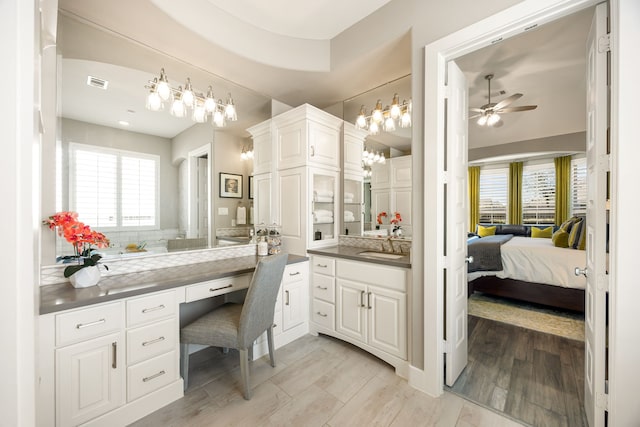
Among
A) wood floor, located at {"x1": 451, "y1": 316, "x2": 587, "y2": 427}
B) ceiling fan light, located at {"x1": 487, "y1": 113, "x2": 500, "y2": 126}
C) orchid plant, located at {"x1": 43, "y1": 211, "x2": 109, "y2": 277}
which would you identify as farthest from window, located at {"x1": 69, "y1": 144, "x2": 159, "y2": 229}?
ceiling fan light, located at {"x1": 487, "y1": 113, "x2": 500, "y2": 126}

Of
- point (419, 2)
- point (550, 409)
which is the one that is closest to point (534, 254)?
point (550, 409)

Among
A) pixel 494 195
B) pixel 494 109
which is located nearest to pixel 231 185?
Result: pixel 494 109

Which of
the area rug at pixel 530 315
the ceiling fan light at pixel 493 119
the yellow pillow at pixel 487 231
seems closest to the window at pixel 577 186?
the yellow pillow at pixel 487 231

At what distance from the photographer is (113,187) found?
6.12 ft

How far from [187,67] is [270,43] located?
2.57ft

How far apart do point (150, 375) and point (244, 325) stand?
2.06 feet

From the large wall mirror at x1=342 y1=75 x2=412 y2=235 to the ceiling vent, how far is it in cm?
221

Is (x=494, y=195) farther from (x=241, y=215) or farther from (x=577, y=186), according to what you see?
(x=241, y=215)

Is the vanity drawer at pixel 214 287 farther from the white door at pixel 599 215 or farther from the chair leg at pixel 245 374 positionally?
the white door at pixel 599 215

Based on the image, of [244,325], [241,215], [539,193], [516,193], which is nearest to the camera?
[244,325]

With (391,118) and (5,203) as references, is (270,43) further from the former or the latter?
(5,203)

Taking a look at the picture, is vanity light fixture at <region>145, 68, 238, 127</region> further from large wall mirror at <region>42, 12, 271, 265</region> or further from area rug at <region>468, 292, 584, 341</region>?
area rug at <region>468, 292, 584, 341</region>

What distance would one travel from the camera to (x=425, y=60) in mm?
1757

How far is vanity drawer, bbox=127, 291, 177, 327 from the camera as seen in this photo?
1.50m
